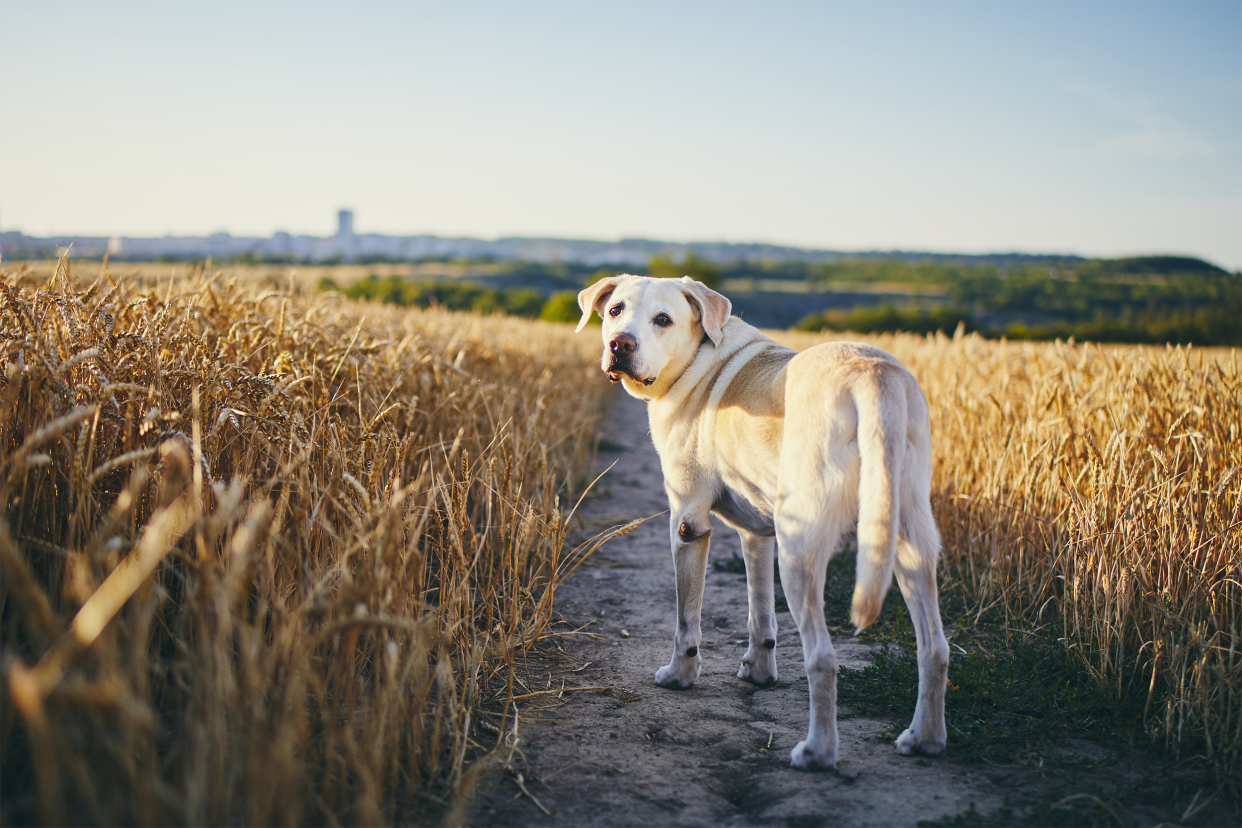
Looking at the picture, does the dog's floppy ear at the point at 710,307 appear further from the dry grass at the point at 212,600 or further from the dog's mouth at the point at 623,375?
the dry grass at the point at 212,600

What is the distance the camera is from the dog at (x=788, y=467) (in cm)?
263

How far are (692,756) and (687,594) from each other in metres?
0.88

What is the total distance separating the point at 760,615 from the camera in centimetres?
356

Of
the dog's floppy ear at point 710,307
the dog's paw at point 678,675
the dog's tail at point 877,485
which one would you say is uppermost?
the dog's floppy ear at point 710,307

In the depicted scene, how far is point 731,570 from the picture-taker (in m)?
5.50

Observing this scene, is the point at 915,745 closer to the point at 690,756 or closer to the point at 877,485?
the point at 690,756

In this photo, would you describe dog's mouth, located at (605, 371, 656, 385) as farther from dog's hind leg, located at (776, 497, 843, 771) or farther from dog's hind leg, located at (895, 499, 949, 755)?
dog's hind leg, located at (895, 499, 949, 755)

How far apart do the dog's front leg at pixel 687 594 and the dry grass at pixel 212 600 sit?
68cm

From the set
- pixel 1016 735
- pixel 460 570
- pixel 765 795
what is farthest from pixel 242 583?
pixel 1016 735

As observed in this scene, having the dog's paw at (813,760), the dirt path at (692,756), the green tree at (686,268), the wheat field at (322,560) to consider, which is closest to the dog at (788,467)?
the dog's paw at (813,760)

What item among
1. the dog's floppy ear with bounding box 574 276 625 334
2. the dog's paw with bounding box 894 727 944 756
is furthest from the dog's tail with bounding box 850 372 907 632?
the dog's floppy ear with bounding box 574 276 625 334

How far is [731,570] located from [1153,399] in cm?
321

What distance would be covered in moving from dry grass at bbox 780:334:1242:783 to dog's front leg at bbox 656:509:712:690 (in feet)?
6.17

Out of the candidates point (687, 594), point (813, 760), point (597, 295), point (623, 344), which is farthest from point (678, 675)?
point (597, 295)
